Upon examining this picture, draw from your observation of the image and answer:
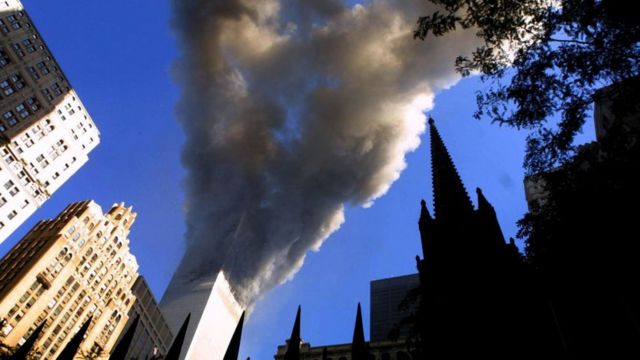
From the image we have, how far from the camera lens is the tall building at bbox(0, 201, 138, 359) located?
55.7 m

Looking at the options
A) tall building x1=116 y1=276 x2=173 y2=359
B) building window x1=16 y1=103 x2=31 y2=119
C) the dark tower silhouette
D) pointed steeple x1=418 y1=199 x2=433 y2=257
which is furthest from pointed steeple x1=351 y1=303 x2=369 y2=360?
building window x1=16 y1=103 x2=31 y2=119

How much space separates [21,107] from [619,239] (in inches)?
3042

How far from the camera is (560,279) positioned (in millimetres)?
17984

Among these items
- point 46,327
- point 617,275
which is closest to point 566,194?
point 617,275

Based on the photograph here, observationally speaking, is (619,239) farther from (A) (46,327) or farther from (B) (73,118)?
(B) (73,118)

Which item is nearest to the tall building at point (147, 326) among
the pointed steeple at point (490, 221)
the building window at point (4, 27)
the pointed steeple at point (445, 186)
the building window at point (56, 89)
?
the building window at point (56, 89)

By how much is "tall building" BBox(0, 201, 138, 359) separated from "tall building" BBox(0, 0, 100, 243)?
5622 millimetres

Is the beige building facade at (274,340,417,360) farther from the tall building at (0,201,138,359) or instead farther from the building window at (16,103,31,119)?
the building window at (16,103,31,119)

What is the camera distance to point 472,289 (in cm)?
2191

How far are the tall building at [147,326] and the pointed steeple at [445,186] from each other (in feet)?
197

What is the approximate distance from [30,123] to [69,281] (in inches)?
1005

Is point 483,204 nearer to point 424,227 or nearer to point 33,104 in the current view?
point 424,227

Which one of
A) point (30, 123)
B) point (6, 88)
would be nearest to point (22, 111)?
point (30, 123)

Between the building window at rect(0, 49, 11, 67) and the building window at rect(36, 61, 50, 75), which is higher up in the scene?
the building window at rect(36, 61, 50, 75)
